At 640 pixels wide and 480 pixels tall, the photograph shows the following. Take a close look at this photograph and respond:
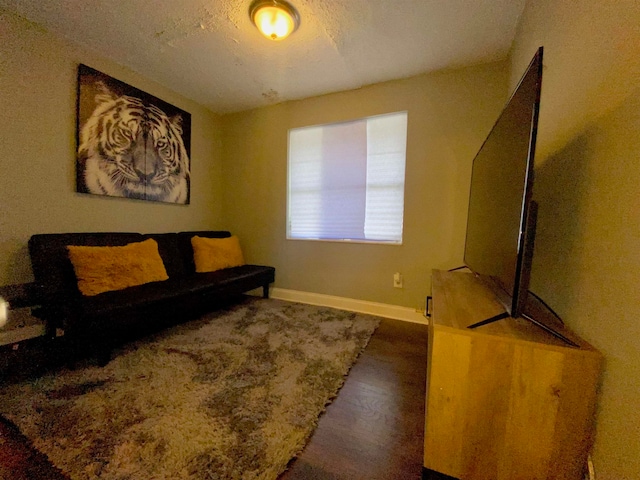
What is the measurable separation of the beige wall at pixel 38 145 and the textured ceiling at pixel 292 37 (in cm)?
14

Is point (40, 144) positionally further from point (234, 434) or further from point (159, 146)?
point (234, 434)

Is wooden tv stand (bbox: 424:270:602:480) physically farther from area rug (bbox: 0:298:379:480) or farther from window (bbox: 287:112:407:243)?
window (bbox: 287:112:407:243)

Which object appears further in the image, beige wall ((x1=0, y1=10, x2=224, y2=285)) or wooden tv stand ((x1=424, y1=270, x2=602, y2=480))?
beige wall ((x1=0, y1=10, x2=224, y2=285))

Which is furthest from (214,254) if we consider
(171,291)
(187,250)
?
(171,291)

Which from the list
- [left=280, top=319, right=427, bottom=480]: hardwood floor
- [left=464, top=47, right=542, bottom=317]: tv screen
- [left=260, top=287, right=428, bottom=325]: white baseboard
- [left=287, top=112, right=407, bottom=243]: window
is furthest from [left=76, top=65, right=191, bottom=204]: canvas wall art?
[left=464, top=47, right=542, bottom=317]: tv screen

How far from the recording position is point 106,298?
1.56m

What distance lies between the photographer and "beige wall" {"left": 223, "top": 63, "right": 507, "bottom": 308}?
216 centimetres

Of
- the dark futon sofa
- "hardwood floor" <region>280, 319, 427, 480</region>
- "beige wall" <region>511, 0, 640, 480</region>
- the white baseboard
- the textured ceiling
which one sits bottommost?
"hardwood floor" <region>280, 319, 427, 480</region>

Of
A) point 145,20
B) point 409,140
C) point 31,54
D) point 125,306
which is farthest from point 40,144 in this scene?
point 409,140

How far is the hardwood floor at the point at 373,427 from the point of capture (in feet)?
2.96

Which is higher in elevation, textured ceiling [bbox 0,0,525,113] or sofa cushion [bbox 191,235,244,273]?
textured ceiling [bbox 0,0,525,113]

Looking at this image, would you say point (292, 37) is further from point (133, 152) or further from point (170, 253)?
point (170, 253)

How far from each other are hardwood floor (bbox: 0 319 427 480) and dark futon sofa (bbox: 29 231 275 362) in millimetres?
486

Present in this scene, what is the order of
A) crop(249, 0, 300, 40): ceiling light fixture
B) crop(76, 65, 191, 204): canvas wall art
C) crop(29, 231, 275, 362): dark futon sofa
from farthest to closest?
crop(76, 65, 191, 204): canvas wall art → crop(249, 0, 300, 40): ceiling light fixture → crop(29, 231, 275, 362): dark futon sofa
